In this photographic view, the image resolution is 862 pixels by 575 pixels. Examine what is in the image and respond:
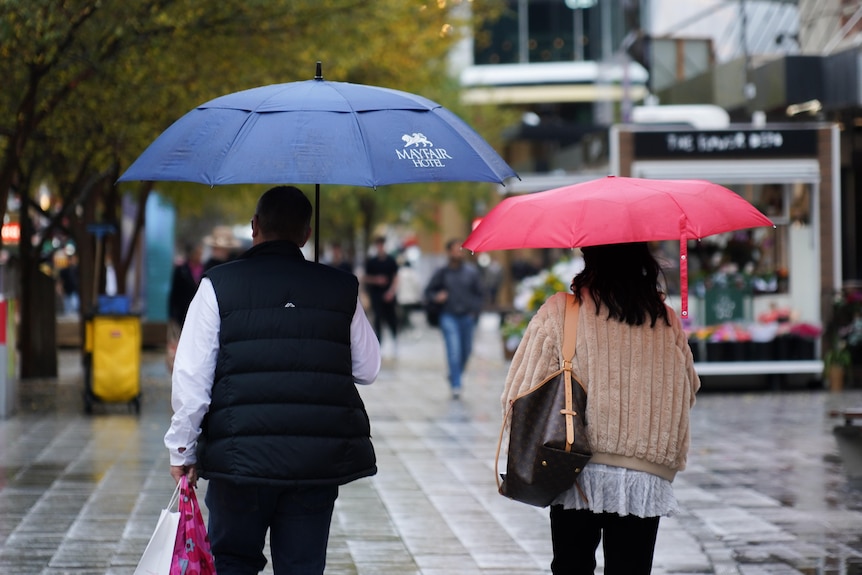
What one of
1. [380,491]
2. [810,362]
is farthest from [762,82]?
[380,491]

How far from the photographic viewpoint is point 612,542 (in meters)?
4.40

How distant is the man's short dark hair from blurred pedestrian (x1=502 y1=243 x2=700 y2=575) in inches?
33.3

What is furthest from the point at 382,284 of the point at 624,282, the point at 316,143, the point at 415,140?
the point at 624,282

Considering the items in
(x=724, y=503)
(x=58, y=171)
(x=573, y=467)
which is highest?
(x=58, y=171)

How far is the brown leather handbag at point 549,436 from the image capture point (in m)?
4.25

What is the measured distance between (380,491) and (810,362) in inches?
353

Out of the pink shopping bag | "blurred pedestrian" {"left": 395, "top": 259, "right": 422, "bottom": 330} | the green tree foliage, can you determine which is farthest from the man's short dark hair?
"blurred pedestrian" {"left": 395, "top": 259, "right": 422, "bottom": 330}

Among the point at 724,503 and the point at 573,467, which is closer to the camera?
the point at 573,467

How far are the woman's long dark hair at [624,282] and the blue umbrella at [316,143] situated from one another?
51 cm

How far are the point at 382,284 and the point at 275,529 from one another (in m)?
17.0

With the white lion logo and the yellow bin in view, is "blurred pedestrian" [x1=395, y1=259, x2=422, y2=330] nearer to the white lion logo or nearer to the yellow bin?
the yellow bin

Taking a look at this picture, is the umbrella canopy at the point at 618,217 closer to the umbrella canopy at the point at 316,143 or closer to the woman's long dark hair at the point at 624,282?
the woman's long dark hair at the point at 624,282

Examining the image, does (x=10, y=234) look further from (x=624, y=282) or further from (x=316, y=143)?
(x=624, y=282)

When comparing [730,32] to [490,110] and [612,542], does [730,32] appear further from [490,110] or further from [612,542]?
[490,110]
